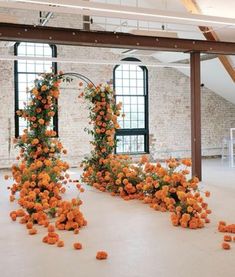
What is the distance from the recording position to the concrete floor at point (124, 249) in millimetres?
3822

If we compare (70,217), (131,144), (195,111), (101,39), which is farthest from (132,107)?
(70,217)

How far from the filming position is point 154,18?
22.1ft

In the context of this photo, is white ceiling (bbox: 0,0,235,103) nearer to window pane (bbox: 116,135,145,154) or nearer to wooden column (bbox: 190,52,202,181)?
wooden column (bbox: 190,52,202,181)

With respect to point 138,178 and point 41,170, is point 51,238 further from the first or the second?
point 138,178

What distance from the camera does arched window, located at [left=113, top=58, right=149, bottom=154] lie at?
14.5 m

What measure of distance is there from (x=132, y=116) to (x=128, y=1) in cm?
450

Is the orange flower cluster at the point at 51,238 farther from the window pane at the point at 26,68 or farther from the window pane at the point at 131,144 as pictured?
the window pane at the point at 131,144

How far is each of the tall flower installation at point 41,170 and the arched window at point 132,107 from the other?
263 inches

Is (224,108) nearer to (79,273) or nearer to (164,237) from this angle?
(164,237)

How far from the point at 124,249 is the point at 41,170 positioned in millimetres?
3233

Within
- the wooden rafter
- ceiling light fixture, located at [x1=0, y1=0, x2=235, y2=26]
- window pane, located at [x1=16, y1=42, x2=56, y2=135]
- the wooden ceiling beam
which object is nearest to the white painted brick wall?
window pane, located at [x1=16, y1=42, x2=56, y2=135]

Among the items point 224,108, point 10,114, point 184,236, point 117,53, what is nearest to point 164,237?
point 184,236

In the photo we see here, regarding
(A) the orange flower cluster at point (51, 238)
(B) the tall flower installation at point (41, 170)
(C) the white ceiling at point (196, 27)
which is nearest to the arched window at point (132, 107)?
(C) the white ceiling at point (196, 27)

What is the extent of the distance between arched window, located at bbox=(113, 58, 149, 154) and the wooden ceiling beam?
203 inches
